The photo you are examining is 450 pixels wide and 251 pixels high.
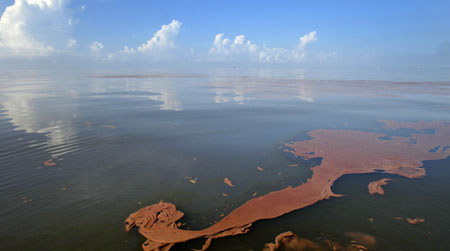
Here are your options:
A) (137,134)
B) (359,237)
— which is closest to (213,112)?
(137,134)

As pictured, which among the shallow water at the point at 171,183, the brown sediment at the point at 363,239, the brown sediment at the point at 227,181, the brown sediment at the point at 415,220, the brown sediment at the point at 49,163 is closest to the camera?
the brown sediment at the point at 363,239

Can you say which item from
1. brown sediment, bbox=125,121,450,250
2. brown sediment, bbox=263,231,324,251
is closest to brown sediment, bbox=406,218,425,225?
brown sediment, bbox=125,121,450,250

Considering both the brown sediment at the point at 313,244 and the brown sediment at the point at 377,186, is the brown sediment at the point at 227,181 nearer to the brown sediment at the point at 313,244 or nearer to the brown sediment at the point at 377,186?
the brown sediment at the point at 313,244

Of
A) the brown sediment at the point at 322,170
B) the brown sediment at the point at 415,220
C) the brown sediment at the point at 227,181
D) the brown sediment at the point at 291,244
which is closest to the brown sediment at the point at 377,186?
the brown sediment at the point at 322,170

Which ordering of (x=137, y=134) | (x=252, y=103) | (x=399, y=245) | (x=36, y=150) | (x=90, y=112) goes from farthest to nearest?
(x=252, y=103)
(x=90, y=112)
(x=137, y=134)
(x=36, y=150)
(x=399, y=245)

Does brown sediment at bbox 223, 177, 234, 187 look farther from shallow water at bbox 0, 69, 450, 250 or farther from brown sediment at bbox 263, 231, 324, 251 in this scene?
brown sediment at bbox 263, 231, 324, 251

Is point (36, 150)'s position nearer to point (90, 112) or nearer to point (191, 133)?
point (191, 133)

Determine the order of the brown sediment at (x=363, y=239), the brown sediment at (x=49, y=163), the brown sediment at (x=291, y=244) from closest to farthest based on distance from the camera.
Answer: the brown sediment at (x=291, y=244) → the brown sediment at (x=363, y=239) → the brown sediment at (x=49, y=163)

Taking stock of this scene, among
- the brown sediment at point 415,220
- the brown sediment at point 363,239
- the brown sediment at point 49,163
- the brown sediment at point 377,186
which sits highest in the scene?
the brown sediment at point 49,163
